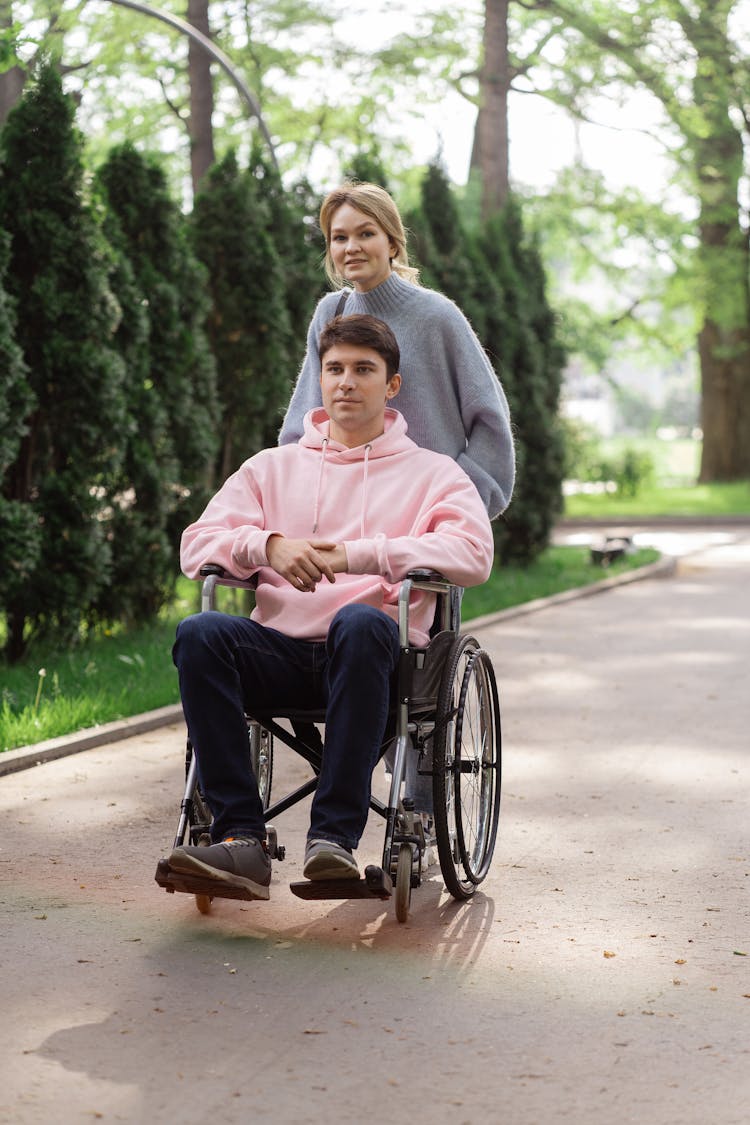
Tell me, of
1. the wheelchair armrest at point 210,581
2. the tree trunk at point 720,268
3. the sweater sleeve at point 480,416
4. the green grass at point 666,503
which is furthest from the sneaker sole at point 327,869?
the tree trunk at point 720,268

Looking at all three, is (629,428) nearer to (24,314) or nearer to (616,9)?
(616,9)

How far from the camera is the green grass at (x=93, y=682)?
751 cm

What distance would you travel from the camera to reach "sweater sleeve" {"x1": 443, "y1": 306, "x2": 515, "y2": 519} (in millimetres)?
5242

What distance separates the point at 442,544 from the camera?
4.69 metres

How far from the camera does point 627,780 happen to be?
684cm

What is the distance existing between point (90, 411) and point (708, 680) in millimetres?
3712

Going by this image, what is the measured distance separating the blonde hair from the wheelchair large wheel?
120 centimetres

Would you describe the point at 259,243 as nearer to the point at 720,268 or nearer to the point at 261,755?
the point at 261,755

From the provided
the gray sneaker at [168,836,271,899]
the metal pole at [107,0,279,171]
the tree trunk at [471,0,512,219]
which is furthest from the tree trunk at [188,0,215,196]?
the gray sneaker at [168,836,271,899]

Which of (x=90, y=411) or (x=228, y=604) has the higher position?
(x=90, y=411)

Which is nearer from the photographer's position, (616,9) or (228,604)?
(228,604)

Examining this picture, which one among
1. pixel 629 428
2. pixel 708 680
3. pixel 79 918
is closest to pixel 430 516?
pixel 79 918

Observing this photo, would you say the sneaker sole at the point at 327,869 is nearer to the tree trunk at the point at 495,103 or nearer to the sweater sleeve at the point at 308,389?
the sweater sleeve at the point at 308,389

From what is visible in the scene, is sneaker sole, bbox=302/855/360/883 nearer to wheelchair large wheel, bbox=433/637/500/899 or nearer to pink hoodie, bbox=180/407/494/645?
wheelchair large wheel, bbox=433/637/500/899
